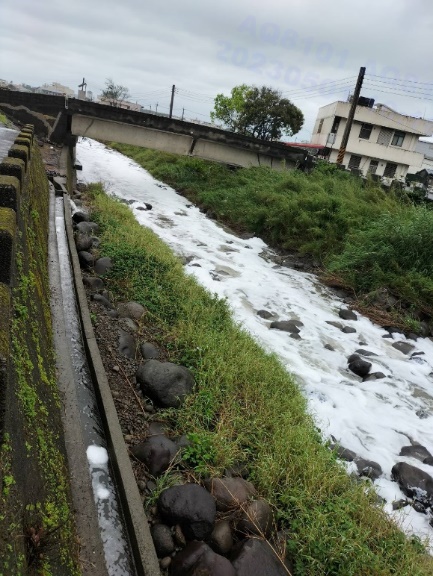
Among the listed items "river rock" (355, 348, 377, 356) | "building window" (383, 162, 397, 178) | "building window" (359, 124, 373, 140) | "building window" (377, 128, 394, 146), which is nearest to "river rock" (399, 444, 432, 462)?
"river rock" (355, 348, 377, 356)

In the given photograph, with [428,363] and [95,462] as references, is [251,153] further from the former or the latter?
[95,462]

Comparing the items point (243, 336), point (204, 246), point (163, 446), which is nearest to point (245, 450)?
point (163, 446)

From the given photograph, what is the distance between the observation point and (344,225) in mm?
13141

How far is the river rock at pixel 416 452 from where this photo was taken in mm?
5411

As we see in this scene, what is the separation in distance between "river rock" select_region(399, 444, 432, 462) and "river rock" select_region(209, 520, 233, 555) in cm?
306

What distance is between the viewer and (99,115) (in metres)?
19.4

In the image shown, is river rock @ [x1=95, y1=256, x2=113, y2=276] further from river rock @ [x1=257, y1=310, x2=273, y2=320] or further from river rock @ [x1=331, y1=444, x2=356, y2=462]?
river rock @ [x1=331, y1=444, x2=356, y2=462]

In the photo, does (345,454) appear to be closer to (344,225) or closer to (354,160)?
(344,225)

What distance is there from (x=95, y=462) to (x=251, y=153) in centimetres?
2045

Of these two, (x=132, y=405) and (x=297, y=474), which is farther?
(x=132, y=405)

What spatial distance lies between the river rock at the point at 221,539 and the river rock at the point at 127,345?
244cm

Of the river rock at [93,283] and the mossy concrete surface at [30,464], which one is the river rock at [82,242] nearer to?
the river rock at [93,283]

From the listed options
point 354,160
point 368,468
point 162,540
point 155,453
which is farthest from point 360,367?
point 354,160

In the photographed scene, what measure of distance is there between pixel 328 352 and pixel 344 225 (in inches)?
253
